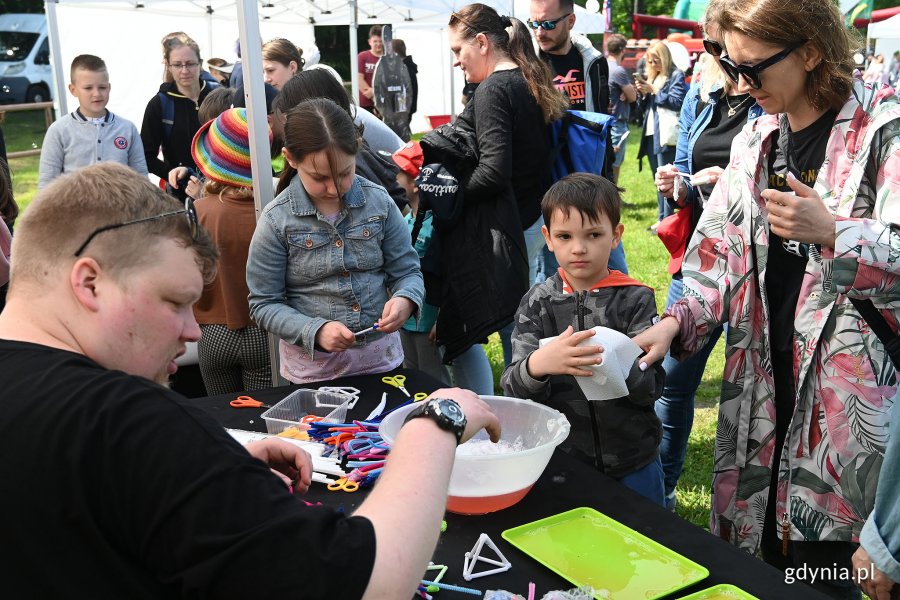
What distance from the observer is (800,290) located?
1995mm

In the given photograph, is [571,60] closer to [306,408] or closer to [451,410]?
[306,408]

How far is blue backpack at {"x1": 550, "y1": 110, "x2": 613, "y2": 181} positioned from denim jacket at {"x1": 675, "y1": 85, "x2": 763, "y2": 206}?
336 mm

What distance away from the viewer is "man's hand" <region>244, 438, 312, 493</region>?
157 cm

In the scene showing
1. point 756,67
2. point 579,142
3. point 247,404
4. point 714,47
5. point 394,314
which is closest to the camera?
point 756,67

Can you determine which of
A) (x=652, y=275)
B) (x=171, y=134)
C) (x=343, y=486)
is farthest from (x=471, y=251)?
(x=652, y=275)

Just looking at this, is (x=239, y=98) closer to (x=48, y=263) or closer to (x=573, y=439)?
(x=573, y=439)

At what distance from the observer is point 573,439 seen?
2115 millimetres

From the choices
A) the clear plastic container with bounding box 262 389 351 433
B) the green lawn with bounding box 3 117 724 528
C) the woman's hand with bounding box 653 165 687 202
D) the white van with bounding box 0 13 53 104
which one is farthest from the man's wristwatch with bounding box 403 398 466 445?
the white van with bounding box 0 13 53 104

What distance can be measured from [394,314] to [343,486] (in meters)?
0.86

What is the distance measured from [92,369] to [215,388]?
219 centimetres

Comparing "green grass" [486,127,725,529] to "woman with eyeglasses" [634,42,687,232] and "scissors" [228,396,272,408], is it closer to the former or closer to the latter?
"woman with eyeglasses" [634,42,687,232]

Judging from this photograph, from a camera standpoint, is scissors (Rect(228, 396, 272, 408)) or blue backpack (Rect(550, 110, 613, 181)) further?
blue backpack (Rect(550, 110, 613, 181))

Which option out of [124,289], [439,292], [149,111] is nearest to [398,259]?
[439,292]

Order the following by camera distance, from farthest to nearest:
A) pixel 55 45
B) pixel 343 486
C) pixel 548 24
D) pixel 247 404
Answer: pixel 55 45
pixel 548 24
pixel 247 404
pixel 343 486
